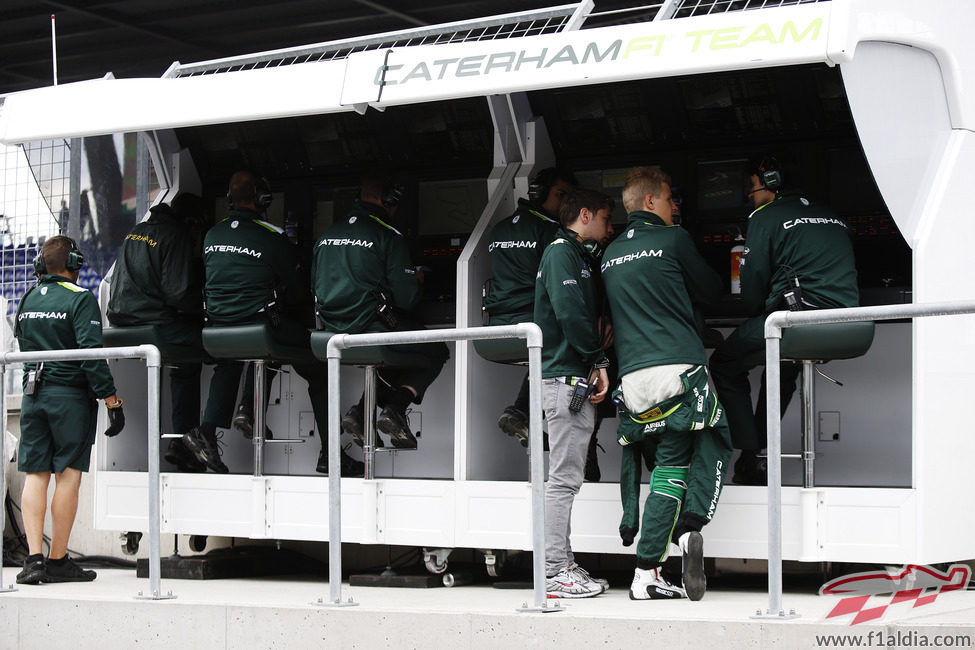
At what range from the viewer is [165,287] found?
261 inches

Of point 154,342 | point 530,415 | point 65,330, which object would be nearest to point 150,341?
point 154,342

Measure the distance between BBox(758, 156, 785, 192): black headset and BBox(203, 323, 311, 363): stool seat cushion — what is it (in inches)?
95.7

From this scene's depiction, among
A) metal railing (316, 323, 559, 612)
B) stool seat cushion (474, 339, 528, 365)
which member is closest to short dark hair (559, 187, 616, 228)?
stool seat cushion (474, 339, 528, 365)

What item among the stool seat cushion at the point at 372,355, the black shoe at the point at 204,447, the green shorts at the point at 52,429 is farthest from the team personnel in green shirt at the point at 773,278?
the green shorts at the point at 52,429

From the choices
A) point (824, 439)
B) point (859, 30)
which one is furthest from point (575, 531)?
point (859, 30)

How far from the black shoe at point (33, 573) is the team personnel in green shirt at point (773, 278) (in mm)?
3282

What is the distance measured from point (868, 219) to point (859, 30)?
1394 millimetres

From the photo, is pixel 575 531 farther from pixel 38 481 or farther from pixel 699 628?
pixel 38 481

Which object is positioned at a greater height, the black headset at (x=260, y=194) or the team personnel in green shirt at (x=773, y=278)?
the black headset at (x=260, y=194)

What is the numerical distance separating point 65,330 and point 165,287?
553 millimetres

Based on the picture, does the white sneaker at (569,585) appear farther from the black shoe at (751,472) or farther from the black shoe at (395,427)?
the black shoe at (395,427)

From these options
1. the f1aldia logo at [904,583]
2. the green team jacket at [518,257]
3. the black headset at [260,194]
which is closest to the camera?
the f1aldia logo at [904,583]

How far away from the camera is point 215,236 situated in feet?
21.2

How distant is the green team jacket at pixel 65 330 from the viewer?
6262mm
